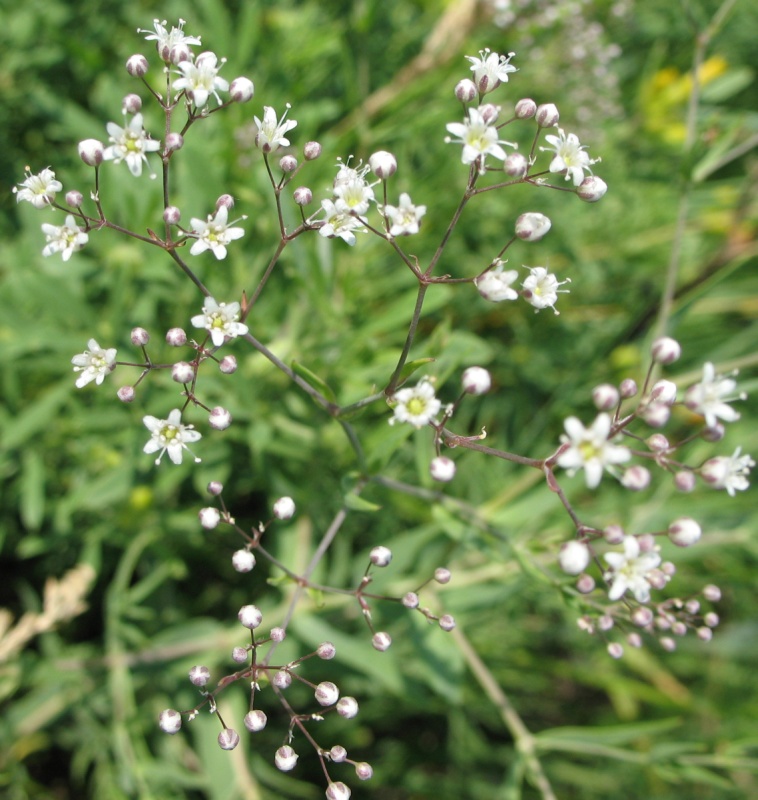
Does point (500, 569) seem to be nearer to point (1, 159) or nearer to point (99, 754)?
point (99, 754)

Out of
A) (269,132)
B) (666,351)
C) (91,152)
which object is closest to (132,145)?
(91,152)

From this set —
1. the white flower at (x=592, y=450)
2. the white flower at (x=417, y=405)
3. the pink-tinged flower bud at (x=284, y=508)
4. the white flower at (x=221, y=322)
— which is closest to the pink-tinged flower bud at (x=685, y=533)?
the white flower at (x=592, y=450)

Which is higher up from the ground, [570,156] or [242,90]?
[570,156]

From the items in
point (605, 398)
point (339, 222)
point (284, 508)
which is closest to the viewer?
point (605, 398)

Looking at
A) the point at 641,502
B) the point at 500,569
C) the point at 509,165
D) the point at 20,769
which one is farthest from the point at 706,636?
the point at 20,769

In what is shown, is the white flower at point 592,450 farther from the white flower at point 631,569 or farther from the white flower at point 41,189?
the white flower at point 41,189

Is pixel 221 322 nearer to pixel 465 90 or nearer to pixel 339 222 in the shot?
pixel 339 222

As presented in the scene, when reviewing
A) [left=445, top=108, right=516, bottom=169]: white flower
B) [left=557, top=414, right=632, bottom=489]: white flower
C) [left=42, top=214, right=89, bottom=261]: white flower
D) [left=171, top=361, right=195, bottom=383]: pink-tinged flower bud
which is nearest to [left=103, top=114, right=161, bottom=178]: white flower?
[left=42, top=214, right=89, bottom=261]: white flower
